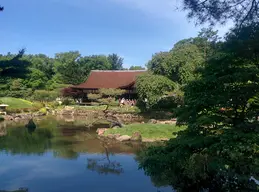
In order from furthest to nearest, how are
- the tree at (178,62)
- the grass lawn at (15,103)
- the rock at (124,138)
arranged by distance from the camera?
the grass lawn at (15,103) → the tree at (178,62) → the rock at (124,138)

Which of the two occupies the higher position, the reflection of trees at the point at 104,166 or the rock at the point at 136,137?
the rock at the point at 136,137

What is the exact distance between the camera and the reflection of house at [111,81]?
95.0 ft

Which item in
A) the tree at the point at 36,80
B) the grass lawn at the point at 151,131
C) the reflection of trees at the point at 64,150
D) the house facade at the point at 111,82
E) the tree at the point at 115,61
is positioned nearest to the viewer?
the reflection of trees at the point at 64,150

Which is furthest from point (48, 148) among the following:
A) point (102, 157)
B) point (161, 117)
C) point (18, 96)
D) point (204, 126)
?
point (18, 96)

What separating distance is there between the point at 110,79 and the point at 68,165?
23.2 meters

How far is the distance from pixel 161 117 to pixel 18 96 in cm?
1988

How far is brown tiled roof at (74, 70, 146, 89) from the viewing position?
98.9ft

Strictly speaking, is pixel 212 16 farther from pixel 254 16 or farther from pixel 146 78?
pixel 146 78

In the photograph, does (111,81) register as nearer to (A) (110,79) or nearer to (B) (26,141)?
(A) (110,79)

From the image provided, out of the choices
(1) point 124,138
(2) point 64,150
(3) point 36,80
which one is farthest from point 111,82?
(2) point 64,150

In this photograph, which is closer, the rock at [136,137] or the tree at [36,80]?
the rock at [136,137]

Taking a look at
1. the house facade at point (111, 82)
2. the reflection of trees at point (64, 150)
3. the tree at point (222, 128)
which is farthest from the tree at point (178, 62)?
the tree at point (222, 128)

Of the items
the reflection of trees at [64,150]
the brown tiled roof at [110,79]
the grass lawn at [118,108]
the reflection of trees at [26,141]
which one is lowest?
the reflection of trees at [64,150]

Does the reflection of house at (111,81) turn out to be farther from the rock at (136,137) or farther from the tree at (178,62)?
the rock at (136,137)
